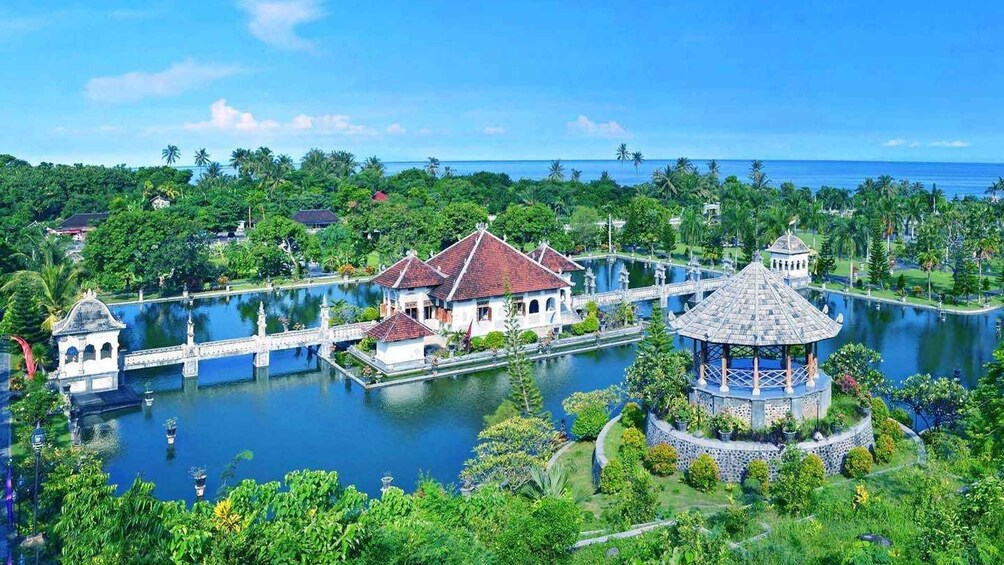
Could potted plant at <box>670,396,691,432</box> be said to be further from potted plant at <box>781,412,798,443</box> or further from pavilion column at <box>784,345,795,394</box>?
pavilion column at <box>784,345,795,394</box>

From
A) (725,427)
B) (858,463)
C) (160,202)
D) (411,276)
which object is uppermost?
(160,202)

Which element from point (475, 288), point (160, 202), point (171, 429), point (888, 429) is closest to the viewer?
point (888, 429)

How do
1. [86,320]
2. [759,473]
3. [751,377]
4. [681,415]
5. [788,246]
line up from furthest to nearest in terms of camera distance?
[788,246], [86,320], [751,377], [681,415], [759,473]

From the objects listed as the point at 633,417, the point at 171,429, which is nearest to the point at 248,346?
the point at 171,429

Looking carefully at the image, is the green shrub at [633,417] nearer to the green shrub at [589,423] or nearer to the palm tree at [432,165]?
the green shrub at [589,423]

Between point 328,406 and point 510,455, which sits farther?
point 328,406

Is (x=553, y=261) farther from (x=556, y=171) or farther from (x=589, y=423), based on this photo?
(x=556, y=171)

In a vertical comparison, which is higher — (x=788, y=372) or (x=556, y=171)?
(x=556, y=171)

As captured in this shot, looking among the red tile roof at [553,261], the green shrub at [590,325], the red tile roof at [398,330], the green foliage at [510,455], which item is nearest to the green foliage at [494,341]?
the red tile roof at [398,330]
